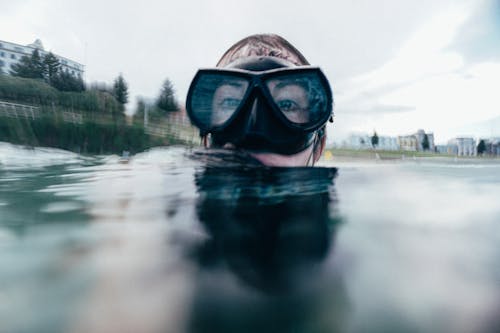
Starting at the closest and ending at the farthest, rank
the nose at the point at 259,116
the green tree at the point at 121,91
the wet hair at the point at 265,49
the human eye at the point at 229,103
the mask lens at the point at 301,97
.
Result: 1. the nose at the point at 259,116
2. the mask lens at the point at 301,97
3. the human eye at the point at 229,103
4. the wet hair at the point at 265,49
5. the green tree at the point at 121,91

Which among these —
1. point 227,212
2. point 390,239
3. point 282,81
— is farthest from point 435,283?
point 282,81

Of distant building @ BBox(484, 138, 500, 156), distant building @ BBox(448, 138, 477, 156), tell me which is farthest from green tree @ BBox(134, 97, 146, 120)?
distant building @ BBox(448, 138, 477, 156)

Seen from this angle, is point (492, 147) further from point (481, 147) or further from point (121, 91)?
point (121, 91)

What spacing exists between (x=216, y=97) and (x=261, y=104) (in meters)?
0.49

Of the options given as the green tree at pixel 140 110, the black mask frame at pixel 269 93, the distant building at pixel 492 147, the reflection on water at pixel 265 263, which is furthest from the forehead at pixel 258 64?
the distant building at pixel 492 147

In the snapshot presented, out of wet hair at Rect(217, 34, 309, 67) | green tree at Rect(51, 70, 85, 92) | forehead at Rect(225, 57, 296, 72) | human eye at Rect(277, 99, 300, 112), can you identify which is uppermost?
green tree at Rect(51, 70, 85, 92)

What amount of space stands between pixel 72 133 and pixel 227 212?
1272 cm

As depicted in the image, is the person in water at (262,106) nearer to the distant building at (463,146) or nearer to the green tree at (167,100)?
the green tree at (167,100)

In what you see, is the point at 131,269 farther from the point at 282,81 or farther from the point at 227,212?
the point at 282,81

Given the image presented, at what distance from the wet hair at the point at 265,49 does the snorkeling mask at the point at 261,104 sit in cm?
134

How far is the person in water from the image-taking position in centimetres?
208

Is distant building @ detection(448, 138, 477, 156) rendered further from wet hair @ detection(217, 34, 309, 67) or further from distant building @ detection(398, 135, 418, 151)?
wet hair @ detection(217, 34, 309, 67)

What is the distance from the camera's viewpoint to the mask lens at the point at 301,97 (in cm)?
215

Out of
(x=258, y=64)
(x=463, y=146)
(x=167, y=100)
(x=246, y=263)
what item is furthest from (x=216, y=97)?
(x=463, y=146)
